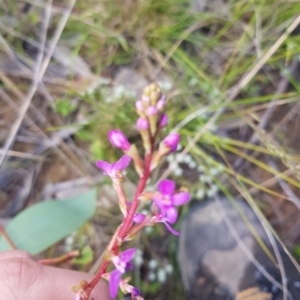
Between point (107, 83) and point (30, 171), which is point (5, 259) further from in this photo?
point (107, 83)

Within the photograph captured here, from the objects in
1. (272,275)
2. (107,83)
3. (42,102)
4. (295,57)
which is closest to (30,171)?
(42,102)

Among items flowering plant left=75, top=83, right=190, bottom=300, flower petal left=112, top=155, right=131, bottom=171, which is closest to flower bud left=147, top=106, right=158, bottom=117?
flowering plant left=75, top=83, right=190, bottom=300

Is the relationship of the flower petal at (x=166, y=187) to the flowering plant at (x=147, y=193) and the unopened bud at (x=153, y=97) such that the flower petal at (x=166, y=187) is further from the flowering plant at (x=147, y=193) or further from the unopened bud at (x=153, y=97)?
the unopened bud at (x=153, y=97)

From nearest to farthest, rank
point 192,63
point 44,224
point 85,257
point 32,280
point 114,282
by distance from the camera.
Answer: point 114,282 < point 32,280 < point 44,224 < point 85,257 < point 192,63

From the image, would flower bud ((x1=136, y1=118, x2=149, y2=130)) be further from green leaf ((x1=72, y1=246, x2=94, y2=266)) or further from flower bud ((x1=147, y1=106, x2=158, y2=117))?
green leaf ((x1=72, y1=246, x2=94, y2=266))

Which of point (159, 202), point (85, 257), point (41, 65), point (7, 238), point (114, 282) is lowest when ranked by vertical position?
point (85, 257)

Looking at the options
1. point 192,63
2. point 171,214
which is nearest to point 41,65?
point 192,63

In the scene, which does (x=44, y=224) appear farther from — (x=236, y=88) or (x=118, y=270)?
(x=236, y=88)

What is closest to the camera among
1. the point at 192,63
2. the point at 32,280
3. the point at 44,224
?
the point at 32,280
